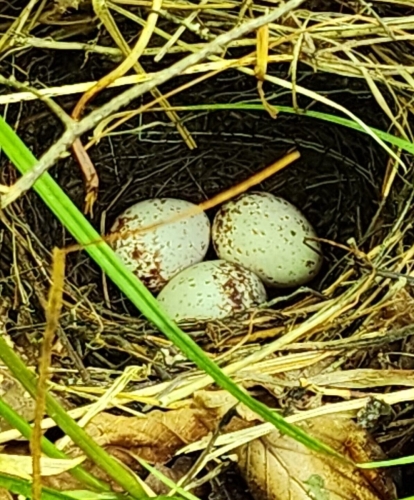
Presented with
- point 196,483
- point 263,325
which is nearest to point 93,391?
point 196,483

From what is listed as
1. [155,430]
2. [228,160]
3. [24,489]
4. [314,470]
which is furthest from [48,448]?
[228,160]

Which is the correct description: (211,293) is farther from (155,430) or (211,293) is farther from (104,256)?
(104,256)

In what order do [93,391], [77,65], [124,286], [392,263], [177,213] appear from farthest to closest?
[177,213] < [77,65] < [392,263] < [93,391] < [124,286]

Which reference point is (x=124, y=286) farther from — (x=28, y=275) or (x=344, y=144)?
(x=344, y=144)

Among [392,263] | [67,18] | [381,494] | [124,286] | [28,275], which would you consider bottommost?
[381,494]

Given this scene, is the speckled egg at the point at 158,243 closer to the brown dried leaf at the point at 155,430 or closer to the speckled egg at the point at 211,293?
the speckled egg at the point at 211,293

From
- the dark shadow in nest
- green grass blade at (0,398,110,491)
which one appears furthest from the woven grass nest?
green grass blade at (0,398,110,491)

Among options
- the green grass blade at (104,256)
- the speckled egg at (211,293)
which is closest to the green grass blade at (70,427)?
the green grass blade at (104,256)
